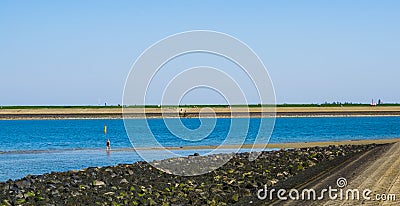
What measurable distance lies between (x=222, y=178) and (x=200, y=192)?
3609mm

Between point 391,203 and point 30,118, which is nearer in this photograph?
point 391,203

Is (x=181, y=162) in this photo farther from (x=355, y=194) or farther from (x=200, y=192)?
(x=355, y=194)

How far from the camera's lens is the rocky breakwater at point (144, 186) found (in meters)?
19.3

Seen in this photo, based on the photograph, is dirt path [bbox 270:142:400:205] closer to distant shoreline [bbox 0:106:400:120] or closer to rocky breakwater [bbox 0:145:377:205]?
rocky breakwater [bbox 0:145:377:205]

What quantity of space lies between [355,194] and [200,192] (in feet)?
17.3

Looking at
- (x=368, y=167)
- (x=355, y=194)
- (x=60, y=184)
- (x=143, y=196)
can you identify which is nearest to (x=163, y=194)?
(x=143, y=196)

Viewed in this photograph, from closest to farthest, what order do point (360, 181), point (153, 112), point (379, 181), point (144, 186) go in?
point (379, 181)
point (360, 181)
point (144, 186)
point (153, 112)

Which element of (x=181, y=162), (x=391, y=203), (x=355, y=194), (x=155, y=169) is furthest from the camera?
(x=181, y=162)

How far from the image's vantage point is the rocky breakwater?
19.3m

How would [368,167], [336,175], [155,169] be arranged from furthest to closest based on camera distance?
[155,169] < [368,167] < [336,175]

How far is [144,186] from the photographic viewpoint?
22.0 m

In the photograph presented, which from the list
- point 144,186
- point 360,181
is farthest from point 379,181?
point 144,186

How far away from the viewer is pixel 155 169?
91.2ft

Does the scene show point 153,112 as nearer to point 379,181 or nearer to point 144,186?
point 144,186
